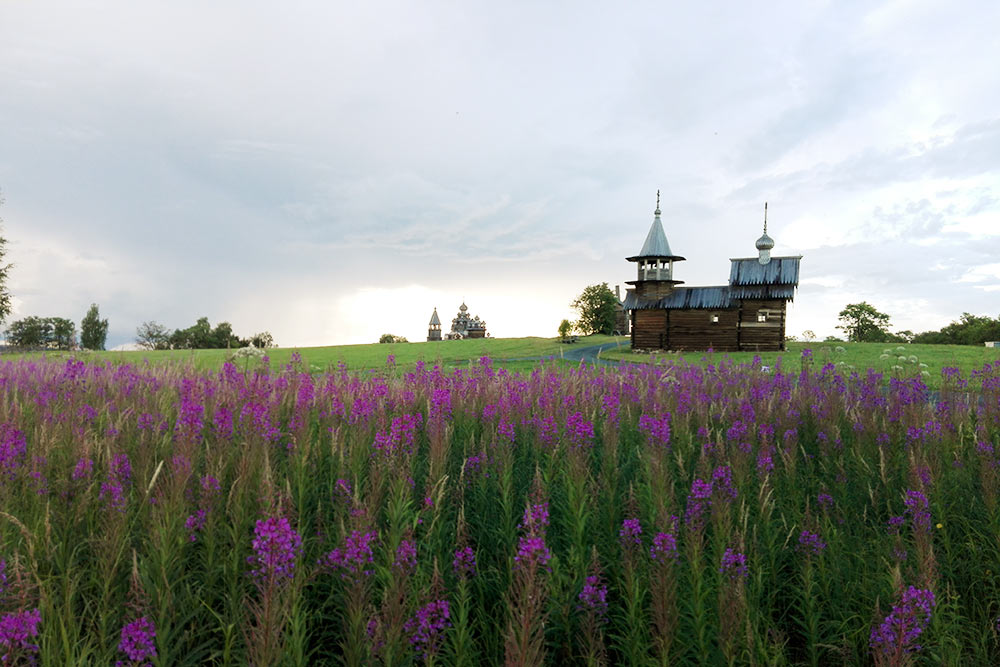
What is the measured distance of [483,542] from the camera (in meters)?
4.14

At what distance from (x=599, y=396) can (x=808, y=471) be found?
293 centimetres

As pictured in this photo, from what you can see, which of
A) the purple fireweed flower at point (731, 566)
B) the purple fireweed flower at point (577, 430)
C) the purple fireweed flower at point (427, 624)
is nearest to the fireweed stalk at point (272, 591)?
the purple fireweed flower at point (427, 624)

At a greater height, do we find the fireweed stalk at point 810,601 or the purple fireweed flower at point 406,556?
the purple fireweed flower at point 406,556

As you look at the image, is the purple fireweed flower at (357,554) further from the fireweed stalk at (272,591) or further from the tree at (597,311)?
the tree at (597,311)

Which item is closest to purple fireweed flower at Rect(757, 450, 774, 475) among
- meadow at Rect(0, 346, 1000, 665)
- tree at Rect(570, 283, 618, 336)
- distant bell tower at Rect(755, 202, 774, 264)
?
meadow at Rect(0, 346, 1000, 665)

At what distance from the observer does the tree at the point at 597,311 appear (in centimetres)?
8100

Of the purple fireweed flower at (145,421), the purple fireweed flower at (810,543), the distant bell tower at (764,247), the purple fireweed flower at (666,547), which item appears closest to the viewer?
the purple fireweed flower at (666,547)

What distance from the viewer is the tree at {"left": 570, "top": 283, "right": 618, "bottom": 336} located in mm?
81000

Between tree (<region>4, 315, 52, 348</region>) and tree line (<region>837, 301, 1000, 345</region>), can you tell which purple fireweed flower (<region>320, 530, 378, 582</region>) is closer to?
tree line (<region>837, 301, 1000, 345</region>)

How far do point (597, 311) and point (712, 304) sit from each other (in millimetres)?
35794

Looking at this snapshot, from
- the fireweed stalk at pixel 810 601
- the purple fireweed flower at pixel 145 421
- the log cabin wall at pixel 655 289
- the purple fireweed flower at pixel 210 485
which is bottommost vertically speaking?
the fireweed stalk at pixel 810 601

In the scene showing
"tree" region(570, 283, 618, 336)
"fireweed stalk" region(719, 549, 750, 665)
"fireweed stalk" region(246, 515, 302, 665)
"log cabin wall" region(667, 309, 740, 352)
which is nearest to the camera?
"fireweed stalk" region(246, 515, 302, 665)

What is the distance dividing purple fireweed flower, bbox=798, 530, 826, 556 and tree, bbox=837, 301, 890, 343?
288ft

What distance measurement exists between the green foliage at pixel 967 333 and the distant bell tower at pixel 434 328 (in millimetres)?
82723
